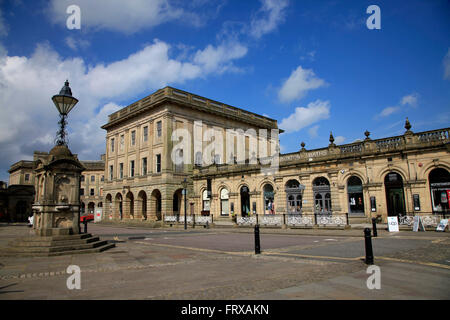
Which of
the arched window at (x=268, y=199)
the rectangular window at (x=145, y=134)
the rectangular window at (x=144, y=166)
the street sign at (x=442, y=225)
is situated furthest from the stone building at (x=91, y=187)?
the street sign at (x=442, y=225)

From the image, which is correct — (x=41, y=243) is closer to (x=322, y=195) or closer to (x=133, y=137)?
(x=322, y=195)

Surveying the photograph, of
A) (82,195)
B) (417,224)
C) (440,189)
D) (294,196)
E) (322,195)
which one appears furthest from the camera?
(82,195)

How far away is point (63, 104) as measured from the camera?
12.4 m

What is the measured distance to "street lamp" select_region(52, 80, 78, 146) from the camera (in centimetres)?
1241

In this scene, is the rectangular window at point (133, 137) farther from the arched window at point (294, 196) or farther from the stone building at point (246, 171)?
the arched window at point (294, 196)

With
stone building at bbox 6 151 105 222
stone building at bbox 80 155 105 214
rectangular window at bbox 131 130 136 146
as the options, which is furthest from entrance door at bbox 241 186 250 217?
stone building at bbox 80 155 105 214

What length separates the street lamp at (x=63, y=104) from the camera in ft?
40.7

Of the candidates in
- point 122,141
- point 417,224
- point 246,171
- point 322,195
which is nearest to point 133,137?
point 122,141

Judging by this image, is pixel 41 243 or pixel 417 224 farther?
pixel 417 224

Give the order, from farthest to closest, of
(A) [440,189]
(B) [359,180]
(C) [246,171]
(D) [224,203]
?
1. (D) [224,203]
2. (C) [246,171]
3. (B) [359,180]
4. (A) [440,189]

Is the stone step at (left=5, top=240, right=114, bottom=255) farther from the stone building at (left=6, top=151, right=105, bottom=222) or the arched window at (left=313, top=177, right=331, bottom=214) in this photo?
the stone building at (left=6, top=151, right=105, bottom=222)

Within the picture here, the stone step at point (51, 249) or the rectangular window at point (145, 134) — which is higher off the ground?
the rectangular window at point (145, 134)
